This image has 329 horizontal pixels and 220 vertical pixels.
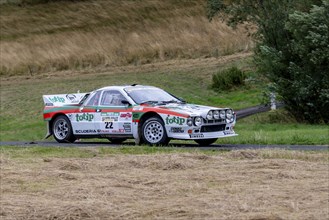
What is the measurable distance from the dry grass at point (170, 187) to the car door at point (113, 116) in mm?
3861

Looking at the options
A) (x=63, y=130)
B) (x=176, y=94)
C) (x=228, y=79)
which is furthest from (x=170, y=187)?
(x=228, y=79)

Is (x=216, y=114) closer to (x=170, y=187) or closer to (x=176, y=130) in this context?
(x=176, y=130)

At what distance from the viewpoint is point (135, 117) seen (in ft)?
69.8

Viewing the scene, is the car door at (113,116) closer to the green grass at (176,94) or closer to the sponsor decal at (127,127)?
the sponsor decal at (127,127)

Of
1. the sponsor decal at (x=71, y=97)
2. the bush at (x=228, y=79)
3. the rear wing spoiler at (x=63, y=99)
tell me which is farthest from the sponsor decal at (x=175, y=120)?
the bush at (x=228, y=79)

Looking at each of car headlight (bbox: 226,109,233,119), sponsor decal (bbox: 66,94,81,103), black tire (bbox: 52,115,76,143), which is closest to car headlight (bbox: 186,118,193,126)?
car headlight (bbox: 226,109,233,119)

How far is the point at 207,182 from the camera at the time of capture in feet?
43.7

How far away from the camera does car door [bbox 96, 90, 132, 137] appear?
2158 centimetres

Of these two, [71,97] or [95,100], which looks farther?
[71,97]

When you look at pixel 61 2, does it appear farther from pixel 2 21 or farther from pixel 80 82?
pixel 80 82

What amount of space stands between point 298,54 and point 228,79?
11.7 meters

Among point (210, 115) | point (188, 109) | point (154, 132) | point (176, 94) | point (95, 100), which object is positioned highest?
point (176, 94)

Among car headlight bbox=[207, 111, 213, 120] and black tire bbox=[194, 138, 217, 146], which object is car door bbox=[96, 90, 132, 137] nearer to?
black tire bbox=[194, 138, 217, 146]

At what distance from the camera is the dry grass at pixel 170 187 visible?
1073 cm
